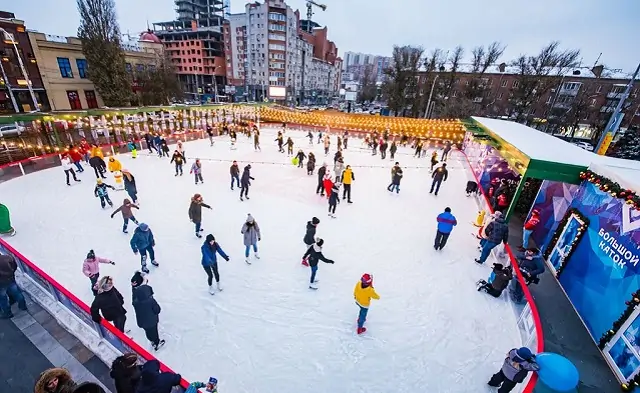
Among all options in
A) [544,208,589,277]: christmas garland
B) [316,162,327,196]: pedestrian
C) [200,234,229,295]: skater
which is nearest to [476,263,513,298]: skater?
[544,208,589,277]: christmas garland

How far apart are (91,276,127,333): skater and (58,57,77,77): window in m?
38.1

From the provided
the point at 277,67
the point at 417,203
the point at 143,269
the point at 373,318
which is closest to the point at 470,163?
the point at 417,203

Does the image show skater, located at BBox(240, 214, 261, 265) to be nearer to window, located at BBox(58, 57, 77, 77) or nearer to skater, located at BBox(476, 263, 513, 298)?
skater, located at BBox(476, 263, 513, 298)

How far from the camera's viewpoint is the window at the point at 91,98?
31.2 m

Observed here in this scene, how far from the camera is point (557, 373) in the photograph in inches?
136

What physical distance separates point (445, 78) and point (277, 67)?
116 feet

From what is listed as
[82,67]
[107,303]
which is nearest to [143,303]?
[107,303]

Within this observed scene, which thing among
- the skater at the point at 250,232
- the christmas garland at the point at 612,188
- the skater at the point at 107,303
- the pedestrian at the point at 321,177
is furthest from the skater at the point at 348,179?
the skater at the point at 107,303

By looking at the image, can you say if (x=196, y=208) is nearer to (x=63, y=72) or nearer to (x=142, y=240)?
(x=142, y=240)

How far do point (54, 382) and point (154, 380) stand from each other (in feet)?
2.89

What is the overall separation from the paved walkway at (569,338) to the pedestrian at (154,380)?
530cm

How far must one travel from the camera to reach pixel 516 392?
13.0ft

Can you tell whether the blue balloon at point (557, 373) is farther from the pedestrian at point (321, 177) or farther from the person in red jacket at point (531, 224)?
the pedestrian at point (321, 177)

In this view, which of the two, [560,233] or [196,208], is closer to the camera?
[560,233]
